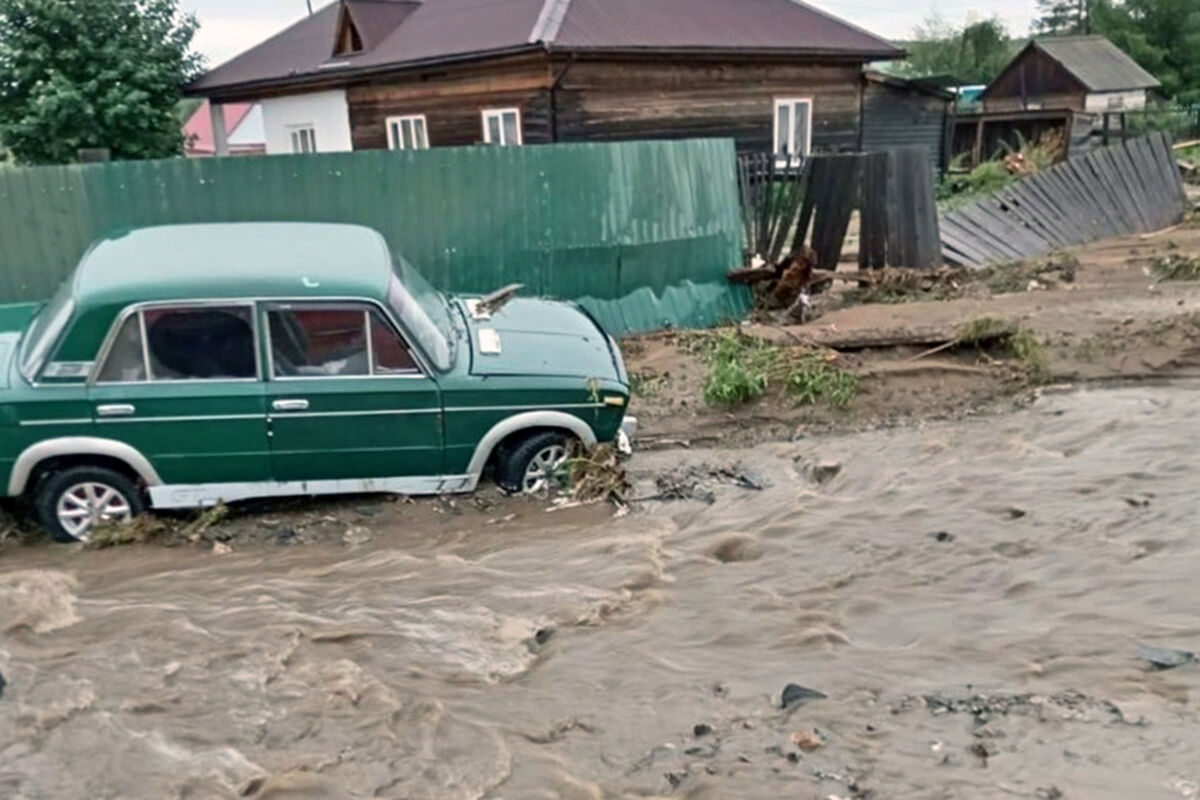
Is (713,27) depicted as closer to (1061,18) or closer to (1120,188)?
(1120,188)

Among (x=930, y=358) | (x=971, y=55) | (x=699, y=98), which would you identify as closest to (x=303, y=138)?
(x=699, y=98)

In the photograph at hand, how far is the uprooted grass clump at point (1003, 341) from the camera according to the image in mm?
8562

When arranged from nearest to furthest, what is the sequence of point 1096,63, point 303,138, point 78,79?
point 78,79 → point 303,138 → point 1096,63

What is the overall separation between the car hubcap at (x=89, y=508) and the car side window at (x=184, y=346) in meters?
0.67

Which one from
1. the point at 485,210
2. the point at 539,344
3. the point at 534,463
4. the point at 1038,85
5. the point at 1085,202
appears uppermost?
the point at 1038,85

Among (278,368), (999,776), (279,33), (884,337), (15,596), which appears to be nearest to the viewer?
(999,776)

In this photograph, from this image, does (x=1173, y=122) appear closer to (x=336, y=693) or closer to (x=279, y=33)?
(x=279, y=33)

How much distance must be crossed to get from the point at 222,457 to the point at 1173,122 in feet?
121

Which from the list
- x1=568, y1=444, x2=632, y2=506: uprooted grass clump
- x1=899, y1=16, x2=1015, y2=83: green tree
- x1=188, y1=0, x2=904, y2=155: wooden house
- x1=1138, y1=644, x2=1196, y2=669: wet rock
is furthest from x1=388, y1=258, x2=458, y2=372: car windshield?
x1=899, y1=16, x2=1015, y2=83: green tree

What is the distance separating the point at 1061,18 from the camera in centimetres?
7250

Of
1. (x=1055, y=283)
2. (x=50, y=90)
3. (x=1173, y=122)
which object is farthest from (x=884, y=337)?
(x=1173, y=122)

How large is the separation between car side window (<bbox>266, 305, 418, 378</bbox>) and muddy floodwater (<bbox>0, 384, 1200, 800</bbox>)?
3.15ft

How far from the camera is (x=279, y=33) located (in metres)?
27.1

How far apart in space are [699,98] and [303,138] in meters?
10.00
